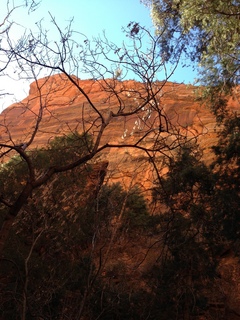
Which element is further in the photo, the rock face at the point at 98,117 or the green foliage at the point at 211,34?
the green foliage at the point at 211,34

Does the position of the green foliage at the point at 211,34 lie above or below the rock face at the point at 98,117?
above

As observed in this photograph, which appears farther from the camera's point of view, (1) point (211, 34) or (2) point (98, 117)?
(1) point (211, 34)

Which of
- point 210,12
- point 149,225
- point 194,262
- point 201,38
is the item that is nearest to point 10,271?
point 149,225

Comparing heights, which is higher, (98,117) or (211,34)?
(211,34)

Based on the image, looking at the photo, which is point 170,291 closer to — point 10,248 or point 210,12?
point 10,248

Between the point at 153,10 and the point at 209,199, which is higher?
the point at 153,10

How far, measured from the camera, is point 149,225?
1018 cm

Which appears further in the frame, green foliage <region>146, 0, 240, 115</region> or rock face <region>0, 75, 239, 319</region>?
green foliage <region>146, 0, 240, 115</region>

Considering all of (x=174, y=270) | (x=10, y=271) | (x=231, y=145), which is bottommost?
(x=10, y=271)


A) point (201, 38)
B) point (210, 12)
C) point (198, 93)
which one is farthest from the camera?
point (198, 93)

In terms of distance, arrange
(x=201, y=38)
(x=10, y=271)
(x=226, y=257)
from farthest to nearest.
→ (x=226, y=257) < (x=201, y=38) < (x=10, y=271)

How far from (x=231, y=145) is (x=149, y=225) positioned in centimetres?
274

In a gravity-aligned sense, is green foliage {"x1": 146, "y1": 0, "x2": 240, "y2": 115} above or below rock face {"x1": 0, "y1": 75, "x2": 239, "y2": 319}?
above

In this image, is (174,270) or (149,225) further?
(149,225)
